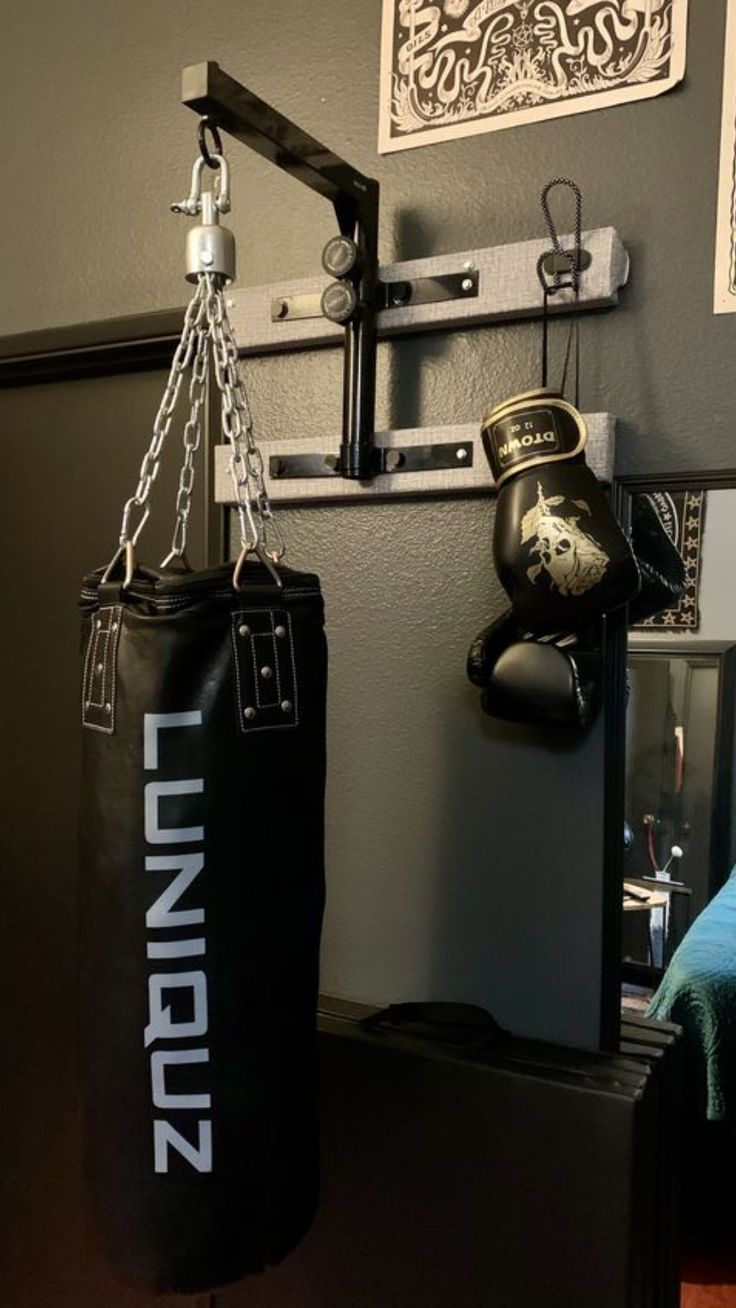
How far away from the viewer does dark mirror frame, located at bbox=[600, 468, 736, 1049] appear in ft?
3.93

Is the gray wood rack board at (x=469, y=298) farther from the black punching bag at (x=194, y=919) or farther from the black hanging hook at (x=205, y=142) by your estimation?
the black punching bag at (x=194, y=919)

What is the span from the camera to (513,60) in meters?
1.25

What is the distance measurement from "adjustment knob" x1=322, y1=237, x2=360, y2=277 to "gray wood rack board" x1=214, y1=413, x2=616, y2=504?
0.67 feet

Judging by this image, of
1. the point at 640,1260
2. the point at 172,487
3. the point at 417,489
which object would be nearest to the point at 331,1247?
the point at 640,1260

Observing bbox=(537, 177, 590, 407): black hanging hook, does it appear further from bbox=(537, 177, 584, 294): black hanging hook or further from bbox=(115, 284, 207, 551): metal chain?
bbox=(115, 284, 207, 551): metal chain

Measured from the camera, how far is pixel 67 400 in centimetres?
177

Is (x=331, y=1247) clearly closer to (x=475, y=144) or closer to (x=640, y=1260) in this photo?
(x=640, y=1260)

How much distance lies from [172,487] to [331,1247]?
1.13 metres

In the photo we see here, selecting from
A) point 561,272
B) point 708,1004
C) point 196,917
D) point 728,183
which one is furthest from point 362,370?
point 708,1004

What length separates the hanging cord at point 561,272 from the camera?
1168mm

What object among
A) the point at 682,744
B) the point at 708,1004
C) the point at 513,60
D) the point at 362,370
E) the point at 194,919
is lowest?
the point at 708,1004

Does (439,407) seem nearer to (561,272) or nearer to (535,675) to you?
(561,272)

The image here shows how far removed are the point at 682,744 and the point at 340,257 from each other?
0.72 meters

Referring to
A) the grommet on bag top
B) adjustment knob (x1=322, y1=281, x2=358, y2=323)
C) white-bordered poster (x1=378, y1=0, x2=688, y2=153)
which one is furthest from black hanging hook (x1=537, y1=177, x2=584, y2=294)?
the grommet on bag top
